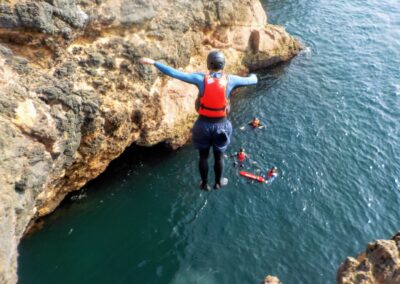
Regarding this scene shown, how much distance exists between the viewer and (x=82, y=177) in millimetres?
22516

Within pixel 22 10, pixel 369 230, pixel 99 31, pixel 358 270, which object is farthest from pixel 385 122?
pixel 22 10

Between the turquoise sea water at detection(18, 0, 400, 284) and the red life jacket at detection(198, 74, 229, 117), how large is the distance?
12.0 meters

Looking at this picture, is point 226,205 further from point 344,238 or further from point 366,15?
point 366,15

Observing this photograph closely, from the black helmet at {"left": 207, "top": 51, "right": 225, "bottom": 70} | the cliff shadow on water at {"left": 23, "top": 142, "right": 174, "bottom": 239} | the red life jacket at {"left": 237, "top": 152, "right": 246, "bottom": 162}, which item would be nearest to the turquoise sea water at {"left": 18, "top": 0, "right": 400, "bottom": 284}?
the cliff shadow on water at {"left": 23, "top": 142, "right": 174, "bottom": 239}

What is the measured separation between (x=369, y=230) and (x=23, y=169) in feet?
61.4

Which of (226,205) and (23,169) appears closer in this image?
(23,169)

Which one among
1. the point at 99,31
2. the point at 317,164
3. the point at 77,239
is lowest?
the point at 77,239

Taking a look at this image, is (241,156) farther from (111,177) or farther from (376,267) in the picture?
(376,267)

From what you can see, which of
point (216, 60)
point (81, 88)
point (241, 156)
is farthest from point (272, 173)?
point (216, 60)

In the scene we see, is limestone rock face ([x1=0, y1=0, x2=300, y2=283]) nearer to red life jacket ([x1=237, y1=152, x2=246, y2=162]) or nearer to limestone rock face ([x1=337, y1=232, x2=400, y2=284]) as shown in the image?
red life jacket ([x1=237, y1=152, x2=246, y2=162])

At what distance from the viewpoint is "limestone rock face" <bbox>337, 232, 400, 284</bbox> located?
14423 millimetres

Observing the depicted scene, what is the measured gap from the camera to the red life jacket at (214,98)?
11008 mm

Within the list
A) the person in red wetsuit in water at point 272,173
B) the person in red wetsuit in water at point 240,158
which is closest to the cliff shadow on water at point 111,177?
the person in red wetsuit in water at point 240,158

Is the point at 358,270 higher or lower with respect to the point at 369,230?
higher
